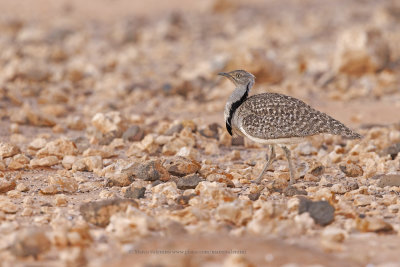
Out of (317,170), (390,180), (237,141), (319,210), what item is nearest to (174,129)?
(237,141)

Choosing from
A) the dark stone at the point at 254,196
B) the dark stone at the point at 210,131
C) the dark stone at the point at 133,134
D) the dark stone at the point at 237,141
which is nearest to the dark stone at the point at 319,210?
the dark stone at the point at 254,196

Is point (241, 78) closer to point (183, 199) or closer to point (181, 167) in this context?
point (181, 167)

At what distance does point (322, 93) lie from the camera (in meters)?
9.91

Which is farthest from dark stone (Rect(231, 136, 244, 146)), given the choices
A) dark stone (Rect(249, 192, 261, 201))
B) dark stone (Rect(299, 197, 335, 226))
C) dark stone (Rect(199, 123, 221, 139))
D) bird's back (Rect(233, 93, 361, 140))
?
dark stone (Rect(299, 197, 335, 226))

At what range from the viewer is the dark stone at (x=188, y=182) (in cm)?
486

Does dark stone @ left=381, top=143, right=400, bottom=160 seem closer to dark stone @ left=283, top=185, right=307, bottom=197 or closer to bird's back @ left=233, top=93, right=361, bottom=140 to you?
bird's back @ left=233, top=93, right=361, bottom=140

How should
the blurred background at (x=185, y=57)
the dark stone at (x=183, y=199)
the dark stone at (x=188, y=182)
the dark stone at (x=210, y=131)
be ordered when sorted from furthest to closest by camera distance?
the blurred background at (x=185, y=57) < the dark stone at (x=210, y=131) < the dark stone at (x=188, y=182) < the dark stone at (x=183, y=199)

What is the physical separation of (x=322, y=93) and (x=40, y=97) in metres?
4.64

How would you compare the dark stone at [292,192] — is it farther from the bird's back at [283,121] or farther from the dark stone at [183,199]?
the dark stone at [183,199]

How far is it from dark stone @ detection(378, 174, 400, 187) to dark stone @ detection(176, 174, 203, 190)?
61.4 inches

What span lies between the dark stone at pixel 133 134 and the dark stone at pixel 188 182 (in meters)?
1.90

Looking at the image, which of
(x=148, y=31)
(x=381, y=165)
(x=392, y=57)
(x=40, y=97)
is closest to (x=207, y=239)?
(x=381, y=165)

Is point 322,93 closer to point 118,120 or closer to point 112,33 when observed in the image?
point 118,120

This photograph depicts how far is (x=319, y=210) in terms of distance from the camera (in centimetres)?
406
